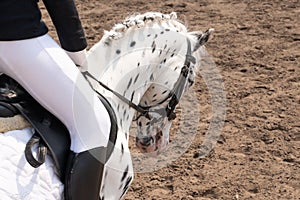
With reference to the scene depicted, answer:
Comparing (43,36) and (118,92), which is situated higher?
(43,36)

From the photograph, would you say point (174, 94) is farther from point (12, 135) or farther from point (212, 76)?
point (212, 76)

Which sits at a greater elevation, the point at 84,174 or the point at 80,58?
the point at 80,58

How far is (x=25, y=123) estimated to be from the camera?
2.44 metres

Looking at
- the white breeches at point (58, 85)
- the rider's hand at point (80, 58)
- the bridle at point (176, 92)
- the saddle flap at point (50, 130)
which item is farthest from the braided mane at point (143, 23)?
the saddle flap at point (50, 130)

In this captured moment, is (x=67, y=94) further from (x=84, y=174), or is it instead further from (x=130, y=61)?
(x=130, y=61)

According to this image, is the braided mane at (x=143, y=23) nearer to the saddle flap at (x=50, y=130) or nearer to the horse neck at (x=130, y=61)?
the horse neck at (x=130, y=61)

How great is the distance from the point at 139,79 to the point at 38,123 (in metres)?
0.77

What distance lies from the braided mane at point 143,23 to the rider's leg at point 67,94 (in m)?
0.50

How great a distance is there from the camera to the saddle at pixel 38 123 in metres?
2.40

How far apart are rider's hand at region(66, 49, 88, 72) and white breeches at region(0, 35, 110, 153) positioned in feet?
0.31

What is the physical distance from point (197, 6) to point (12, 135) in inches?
204

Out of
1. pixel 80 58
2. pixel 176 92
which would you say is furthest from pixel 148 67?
pixel 80 58

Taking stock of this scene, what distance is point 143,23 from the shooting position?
3066 millimetres

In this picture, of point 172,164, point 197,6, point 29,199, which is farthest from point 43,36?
point 197,6
